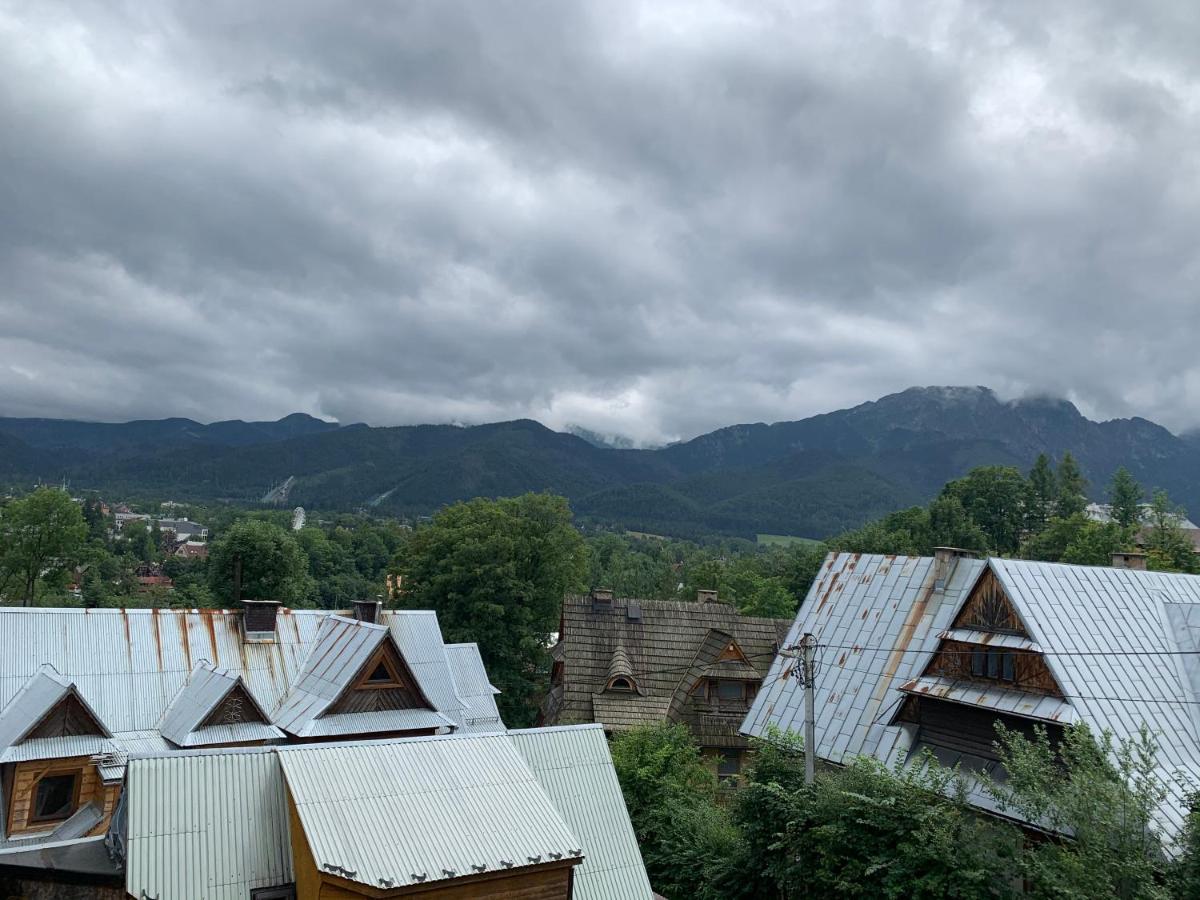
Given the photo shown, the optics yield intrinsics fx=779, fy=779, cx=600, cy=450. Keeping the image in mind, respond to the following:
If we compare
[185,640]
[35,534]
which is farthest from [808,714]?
[35,534]

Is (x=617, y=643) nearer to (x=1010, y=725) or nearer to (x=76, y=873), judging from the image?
(x=1010, y=725)

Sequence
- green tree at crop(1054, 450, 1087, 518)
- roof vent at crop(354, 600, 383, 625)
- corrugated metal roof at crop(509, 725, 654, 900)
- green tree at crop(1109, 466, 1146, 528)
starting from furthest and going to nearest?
green tree at crop(1054, 450, 1087, 518), green tree at crop(1109, 466, 1146, 528), roof vent at crop(354, 600, 383, 625), corrugated metal roof at crop(509, 725, 654, 900)

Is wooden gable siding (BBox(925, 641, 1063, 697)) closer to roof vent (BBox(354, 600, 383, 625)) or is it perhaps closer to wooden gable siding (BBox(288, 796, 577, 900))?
wooden gable siding (BBox(288, 796, 577, 900))

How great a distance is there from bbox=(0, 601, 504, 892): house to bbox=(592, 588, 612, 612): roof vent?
6993 millimetres

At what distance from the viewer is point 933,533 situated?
226ft

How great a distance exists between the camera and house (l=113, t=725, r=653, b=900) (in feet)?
37.1

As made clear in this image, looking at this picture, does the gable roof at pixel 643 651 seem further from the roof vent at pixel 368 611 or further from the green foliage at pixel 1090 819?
the green foliage at pixel 1090 819

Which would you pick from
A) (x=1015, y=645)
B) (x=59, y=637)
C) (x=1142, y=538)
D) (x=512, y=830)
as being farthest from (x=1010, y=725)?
(x=1142, y=538)

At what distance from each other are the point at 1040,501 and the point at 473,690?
67.2 m

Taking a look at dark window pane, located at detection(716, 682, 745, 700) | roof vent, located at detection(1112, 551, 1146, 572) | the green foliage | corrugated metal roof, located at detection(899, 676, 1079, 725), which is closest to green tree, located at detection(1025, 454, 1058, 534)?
roof vent, located at detection(1112, 551, 1146, 572)

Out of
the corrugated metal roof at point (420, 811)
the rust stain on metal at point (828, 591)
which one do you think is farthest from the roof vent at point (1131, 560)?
the corrugated metal roof at point (420, 811)

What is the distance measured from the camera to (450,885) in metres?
11.4

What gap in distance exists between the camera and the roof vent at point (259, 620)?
25375 mm

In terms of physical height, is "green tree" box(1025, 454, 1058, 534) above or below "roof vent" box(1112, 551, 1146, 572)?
above
